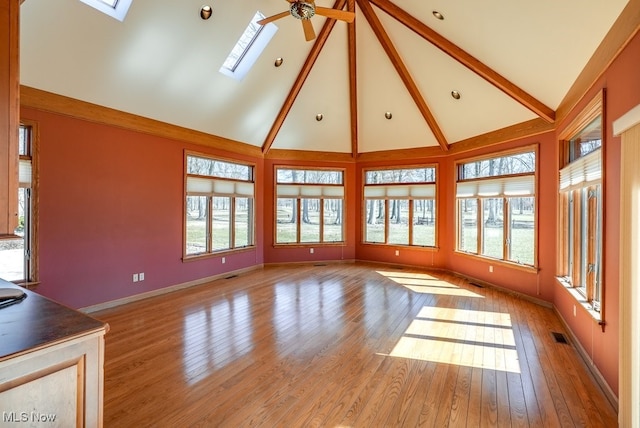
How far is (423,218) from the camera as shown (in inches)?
298

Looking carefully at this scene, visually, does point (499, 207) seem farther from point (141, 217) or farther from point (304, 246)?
point (141, 217)

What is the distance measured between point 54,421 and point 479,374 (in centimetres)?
305

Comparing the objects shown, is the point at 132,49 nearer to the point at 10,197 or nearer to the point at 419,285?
the point at 10,197

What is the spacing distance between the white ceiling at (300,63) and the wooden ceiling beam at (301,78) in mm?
111

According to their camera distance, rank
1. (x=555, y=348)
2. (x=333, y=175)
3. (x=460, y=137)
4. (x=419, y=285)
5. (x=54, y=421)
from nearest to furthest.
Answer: (x=54, y=421) < (x=555, y=348) < (x=419, y=285) < (x=460, y=137) < (x=333, y=175)

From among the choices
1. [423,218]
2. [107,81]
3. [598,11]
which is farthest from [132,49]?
[423,218]

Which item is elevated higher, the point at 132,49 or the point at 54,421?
the point at 132,49

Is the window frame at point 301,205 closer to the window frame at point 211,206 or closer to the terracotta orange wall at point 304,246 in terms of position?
the terracotta orange wall at point 304,246

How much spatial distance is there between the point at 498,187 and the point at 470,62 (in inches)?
91.0

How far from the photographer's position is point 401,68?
5820 millimetres

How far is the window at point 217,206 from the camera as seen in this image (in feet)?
19.7

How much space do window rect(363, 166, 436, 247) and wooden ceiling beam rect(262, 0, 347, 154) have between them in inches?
102

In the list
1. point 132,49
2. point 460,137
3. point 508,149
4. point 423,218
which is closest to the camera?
point 132,49

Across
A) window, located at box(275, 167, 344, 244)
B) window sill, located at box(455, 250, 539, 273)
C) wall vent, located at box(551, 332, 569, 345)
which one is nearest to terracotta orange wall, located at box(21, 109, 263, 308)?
window, located at box(275, 167, 344, 244)
